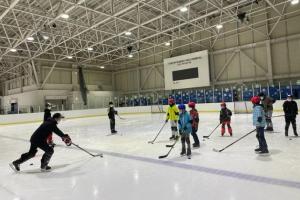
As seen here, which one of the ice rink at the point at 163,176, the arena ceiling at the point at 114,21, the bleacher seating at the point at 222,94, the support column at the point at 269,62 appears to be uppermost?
the arena ceiling at the point at 114,21

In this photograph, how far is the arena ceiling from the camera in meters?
15.6

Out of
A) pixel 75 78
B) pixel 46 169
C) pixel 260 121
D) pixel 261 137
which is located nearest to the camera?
pixel 46 169

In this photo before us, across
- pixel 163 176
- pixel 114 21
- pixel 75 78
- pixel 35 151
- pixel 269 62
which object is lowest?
pixel 163 176

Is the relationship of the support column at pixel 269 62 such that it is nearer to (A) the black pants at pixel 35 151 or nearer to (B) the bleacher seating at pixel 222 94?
(B) the bleacher seating at pixel 222 94

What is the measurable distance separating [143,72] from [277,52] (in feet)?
50.8

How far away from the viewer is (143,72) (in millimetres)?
31219

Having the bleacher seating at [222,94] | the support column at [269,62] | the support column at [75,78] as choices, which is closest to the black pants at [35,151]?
the bleacher seating at [222,94]

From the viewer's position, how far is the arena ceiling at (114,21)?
15.6 m

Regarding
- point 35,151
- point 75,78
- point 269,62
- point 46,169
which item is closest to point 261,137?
point 46,169

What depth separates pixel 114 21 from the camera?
2089 cm

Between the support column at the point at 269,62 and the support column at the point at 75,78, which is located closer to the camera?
the support column at the point at 269,62

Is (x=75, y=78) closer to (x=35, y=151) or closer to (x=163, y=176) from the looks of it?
(x=35, y=151)

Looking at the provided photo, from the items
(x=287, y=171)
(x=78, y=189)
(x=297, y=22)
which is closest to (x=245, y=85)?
(x=297, y=22)

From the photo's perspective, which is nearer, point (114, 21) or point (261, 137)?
point (261, 137)
